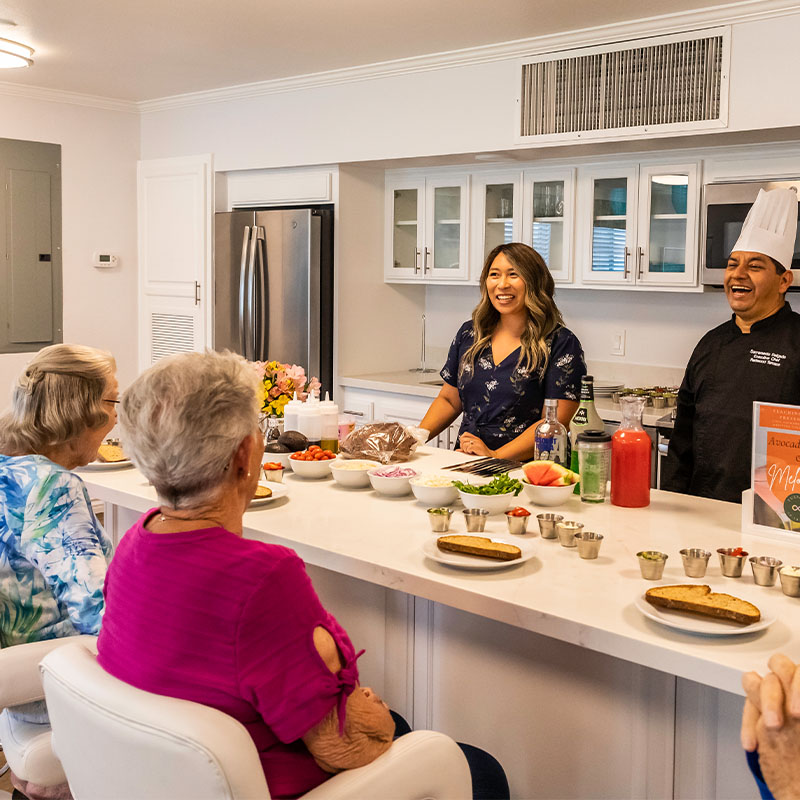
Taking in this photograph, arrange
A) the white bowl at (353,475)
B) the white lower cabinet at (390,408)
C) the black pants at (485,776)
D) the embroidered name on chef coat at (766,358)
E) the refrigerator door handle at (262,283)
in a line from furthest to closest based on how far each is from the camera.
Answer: the refrigerator door handle at (262,283) < the white lower cabinet at (390,408) < the embroidered name on chef coat at (766,358) < the white bowl at (353,475) < the black pants at (485,776)

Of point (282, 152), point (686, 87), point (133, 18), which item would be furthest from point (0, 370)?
point (686, 87)

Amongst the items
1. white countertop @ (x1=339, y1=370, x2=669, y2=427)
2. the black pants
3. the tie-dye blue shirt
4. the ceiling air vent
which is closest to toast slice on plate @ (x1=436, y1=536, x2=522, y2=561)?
the black pants

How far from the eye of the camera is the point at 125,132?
6.05 meters

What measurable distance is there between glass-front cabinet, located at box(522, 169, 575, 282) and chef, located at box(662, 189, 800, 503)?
5.87 ft

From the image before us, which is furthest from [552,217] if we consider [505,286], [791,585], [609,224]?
[791,585]

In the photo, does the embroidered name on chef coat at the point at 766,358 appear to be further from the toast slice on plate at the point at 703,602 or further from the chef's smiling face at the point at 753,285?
the toast slice on plate at the point at 703,602

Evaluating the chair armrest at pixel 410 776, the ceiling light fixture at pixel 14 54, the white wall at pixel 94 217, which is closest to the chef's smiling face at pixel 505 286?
the chair armrest at pixel 410 776

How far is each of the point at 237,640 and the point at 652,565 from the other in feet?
2.78

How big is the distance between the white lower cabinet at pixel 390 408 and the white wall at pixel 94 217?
179 cm

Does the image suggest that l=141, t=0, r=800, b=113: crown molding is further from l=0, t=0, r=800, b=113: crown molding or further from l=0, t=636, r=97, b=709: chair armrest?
A: l=0, t=636, r=97, b=709: chair armrest

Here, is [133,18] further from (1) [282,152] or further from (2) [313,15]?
(1) [282,152]

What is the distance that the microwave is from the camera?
389 cm

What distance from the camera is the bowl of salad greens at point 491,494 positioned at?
2.24 m

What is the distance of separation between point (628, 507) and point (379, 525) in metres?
0.63
